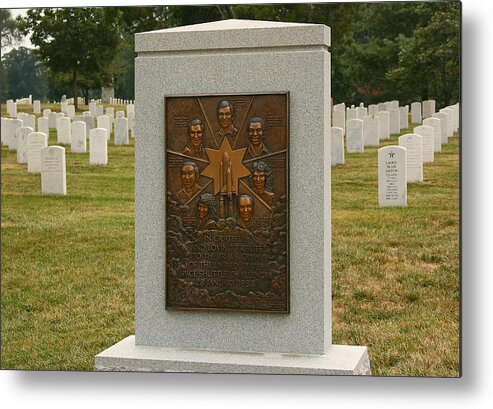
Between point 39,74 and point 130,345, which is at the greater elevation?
point 39,74

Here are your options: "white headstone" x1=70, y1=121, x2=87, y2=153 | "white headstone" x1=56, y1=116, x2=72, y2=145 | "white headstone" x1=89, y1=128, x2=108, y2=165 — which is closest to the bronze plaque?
"white headstone" x1=89, y1=128, x2=108, y2=165

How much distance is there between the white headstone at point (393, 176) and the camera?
1024 cm

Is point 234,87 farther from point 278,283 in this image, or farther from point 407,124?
point 407,124

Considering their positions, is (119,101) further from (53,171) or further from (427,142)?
(427,142)

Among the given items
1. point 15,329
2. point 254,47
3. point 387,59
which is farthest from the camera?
point 387,59

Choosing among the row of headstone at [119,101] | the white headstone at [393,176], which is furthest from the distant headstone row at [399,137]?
the row of headstone at [119,101]

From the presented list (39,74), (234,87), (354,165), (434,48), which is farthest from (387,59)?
(234,87)

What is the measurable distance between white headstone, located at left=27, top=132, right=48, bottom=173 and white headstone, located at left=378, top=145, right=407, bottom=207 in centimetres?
513

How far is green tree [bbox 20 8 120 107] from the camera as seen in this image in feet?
43.3

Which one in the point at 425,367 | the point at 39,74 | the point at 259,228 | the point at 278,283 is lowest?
the point at 425,367

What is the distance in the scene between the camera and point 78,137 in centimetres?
1466

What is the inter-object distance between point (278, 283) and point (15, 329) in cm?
313

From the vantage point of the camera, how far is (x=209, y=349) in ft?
16.7

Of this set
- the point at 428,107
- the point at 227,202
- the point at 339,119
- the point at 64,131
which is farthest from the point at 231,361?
the point at 339,119
